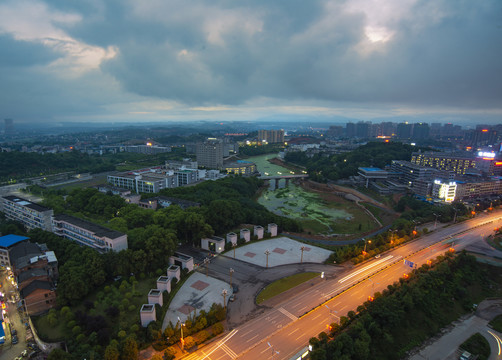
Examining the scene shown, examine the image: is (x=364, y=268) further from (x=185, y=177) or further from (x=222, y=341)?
(x=185, y=177)

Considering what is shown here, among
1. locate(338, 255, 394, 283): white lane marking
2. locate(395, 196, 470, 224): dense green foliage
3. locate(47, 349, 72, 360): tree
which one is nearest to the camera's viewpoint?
locate(47, 349, 72, 360): tree

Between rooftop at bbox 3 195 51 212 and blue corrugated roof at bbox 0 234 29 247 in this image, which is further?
rooftop at bbox 3 195 51 212

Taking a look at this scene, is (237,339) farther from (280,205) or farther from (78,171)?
(78,171)

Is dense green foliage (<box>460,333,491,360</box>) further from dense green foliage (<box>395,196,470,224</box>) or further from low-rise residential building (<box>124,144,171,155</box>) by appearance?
low-rise residential building (<box>124,144,171,155</box>)

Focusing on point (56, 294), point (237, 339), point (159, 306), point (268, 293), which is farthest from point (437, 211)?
point (56, 294)

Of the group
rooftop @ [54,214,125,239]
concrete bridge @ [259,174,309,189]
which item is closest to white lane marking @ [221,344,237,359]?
rooftop @ [54,214,125,239]

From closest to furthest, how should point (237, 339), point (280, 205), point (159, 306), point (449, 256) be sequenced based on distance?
point (237, 339), point (159, 306), point (449, 256), point (280, 205)

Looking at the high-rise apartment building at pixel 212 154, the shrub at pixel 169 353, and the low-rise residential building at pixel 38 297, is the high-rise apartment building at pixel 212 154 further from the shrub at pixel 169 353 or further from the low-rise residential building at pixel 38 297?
the shrub at pixel 169 353

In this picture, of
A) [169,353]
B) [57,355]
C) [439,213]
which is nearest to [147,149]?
[439,213]
